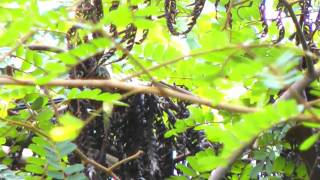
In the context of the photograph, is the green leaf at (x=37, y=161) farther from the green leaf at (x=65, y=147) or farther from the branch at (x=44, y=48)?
the branch at (x=44, y=48)

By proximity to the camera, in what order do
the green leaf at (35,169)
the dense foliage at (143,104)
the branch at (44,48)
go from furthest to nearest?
the branch at (44,48) → the green leaf at (35,169) → the dense foliage at (143,104)

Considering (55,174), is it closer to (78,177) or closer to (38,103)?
(78,177)

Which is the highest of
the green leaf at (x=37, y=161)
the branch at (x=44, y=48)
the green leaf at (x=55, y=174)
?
the branch at (x=44, y=48)

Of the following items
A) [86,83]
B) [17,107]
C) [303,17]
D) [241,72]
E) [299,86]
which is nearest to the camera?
[241,72]

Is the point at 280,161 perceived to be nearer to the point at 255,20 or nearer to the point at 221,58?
the point at 255,20

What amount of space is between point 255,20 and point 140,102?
327 millimetres

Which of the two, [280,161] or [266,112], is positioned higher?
[266,112]

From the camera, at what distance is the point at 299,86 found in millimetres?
859

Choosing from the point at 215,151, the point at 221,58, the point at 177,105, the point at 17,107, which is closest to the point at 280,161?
the point at 215,151

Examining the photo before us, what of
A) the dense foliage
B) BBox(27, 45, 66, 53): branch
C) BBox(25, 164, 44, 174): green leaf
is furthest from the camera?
BBox(27, 45, 66, 53): branch

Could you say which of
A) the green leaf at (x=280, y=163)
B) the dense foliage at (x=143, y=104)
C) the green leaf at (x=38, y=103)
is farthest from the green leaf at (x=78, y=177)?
the green leaf at (x=280, y=163)

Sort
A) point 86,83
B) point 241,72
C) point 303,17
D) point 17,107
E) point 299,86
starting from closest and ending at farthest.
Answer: point 241,72 → point 86,83 → point 299,86 → point 303,17 → point 17,107

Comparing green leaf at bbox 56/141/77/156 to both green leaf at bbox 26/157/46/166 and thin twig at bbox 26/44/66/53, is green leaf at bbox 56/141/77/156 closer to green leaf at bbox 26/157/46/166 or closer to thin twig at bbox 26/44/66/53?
green leaf at bbox 26/157/46/166

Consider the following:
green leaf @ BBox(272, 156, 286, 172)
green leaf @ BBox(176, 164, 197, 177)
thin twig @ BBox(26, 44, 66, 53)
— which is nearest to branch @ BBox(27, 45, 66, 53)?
thin twig @ BBox(26, 44, 66, 53)
